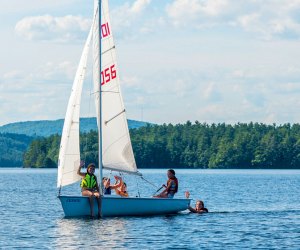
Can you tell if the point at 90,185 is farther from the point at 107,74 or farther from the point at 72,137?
the point at 107,74

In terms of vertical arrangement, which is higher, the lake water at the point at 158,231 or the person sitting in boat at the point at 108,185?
the person sitting in boat at the point at 108,185

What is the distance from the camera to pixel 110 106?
40625 millimetres

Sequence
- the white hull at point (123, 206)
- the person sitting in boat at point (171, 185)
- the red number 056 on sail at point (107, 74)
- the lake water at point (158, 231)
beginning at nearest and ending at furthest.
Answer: the lake water at point (158, 231)
the white hull at point (123, 206)
the red number 056 on sail at point (107, 74)
the person sitting in boat at point (171, 185)

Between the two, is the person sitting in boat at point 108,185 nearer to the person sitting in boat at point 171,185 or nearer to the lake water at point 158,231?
the lake water at point 158,231

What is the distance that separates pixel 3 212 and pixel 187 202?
11736 mm

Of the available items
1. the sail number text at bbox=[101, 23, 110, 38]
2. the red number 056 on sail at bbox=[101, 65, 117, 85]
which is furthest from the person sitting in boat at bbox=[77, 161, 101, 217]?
the sail number text at bbox=[101, 23, 110, 38]

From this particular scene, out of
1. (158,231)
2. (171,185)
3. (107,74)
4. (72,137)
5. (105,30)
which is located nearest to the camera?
(158,231)

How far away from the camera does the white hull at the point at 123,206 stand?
39.1 m

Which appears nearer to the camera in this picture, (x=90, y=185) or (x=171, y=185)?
(x=90, y=185)

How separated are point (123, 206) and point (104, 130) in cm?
348

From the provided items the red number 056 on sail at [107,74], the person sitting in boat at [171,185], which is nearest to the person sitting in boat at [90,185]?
the person sitting in boat at [171,185]

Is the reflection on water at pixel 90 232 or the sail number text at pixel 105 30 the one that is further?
the sail number text at pixel 105 30

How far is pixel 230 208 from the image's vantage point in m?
52.0

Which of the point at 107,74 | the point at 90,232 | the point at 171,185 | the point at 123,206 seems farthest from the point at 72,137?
the point at 90,232
